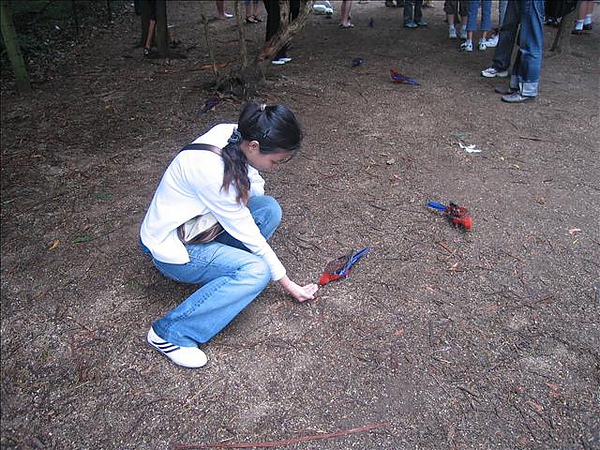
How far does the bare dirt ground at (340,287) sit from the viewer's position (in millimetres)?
1980

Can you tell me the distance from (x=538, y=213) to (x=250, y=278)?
2041mm

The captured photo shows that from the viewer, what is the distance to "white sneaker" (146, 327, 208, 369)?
2164 millimetres

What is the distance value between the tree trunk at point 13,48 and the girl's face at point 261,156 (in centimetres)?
423

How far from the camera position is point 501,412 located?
2.00 m

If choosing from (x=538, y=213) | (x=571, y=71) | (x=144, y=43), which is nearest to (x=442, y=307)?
(x=538, y=213)

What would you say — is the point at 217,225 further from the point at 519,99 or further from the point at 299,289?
the point at 519,99

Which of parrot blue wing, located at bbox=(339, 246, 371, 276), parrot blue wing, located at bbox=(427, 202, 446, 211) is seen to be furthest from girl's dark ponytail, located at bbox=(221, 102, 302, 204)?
parrot blue wing, located at bbox=(427, 202, 446, 211)

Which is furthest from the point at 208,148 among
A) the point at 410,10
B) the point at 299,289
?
the point at 410,10

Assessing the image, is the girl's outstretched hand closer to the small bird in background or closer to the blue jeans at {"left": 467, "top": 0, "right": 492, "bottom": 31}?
the small bird in background

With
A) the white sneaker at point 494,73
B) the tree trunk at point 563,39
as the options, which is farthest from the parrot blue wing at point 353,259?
the tree trunk at point 563,39

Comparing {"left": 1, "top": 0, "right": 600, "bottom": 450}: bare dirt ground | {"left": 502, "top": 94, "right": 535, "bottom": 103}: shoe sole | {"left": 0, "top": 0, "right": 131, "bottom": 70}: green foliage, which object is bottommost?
{"left": 1, "top": 0, "right": 600, "bottom": 450}: bare dirt ground

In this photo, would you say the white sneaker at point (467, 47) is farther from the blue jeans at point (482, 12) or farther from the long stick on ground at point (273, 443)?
the long stick on ground at point (273, 443)

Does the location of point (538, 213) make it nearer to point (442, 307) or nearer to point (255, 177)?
point (442, 307)

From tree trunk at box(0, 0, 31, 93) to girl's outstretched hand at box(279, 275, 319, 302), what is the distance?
14.0 ft
